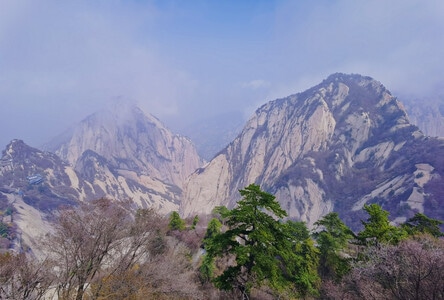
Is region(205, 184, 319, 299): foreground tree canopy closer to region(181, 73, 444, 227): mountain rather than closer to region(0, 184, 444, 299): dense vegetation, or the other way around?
region(0, 184, 444, 299): dense vegetation

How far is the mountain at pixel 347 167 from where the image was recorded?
11669 centimetres

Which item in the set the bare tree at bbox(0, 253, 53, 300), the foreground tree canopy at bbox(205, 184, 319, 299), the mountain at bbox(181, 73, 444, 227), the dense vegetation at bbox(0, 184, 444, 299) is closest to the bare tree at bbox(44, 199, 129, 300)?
the dense vegetation at bbox(0, 184, 444, 299)

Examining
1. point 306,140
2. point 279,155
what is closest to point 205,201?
point 279,155

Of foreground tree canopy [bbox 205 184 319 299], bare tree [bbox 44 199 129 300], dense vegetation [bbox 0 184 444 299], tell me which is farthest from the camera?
bare tree [bbox 44 199 129 300]

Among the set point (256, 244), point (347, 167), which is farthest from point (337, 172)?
point (256, 244)

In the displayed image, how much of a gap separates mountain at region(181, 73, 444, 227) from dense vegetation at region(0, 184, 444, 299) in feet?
296

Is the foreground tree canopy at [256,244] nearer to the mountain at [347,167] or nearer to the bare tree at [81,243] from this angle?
the bare tree at [81,243]

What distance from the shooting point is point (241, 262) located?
17875 millimetres

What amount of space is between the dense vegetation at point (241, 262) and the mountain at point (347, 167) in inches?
3553

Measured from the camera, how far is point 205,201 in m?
187

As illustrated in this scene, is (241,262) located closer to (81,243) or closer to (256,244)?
(256,244)

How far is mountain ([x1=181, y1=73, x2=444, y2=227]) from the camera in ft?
383

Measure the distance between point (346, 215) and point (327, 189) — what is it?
929 inches

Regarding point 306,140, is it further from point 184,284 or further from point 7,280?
point 7,280
